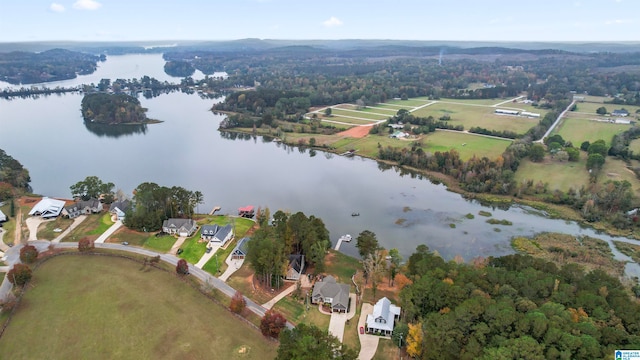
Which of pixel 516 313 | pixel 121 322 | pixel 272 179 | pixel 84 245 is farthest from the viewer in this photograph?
pixel 272 179

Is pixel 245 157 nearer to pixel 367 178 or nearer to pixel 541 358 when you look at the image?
pixel 367 178

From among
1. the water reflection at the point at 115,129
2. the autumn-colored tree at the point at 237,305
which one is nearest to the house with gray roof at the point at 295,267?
the autumn-colored tree at the point at 237,305

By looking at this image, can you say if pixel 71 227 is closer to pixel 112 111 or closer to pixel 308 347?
pixel 308 347

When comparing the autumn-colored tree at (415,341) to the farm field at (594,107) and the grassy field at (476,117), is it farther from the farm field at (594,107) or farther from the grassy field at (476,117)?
the farm field at (594,107)

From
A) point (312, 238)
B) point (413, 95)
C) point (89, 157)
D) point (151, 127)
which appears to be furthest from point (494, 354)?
point (413, 95)

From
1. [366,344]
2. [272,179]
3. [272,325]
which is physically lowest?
[272,179]

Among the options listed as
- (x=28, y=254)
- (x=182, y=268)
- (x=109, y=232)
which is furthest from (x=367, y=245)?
(x=28, y=254)
